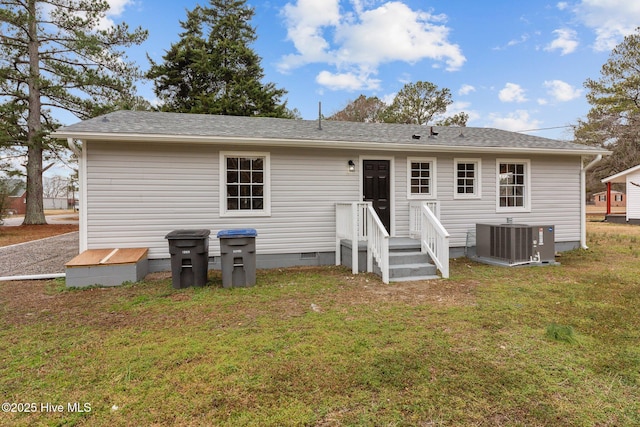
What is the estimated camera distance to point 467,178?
7883 millimetres

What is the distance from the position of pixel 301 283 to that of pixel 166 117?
18.2ft

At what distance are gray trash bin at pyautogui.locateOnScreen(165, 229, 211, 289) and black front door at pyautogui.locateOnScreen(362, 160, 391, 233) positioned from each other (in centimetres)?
377

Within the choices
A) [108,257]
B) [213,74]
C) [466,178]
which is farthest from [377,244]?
[213,74]

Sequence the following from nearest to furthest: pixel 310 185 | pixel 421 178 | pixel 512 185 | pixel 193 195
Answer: pixel 193 195
pixel 310 185
pixel 421 178
pixel 512 185

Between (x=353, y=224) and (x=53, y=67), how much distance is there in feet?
53.4

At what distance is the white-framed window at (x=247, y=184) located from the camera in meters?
6.71

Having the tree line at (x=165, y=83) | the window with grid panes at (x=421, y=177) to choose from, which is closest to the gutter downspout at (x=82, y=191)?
the window with grid panes at (x=421, y=177)

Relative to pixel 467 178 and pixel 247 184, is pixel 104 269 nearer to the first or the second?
pixel 247 184

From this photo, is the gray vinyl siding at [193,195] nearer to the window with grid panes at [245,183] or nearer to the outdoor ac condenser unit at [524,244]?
the window with grid panes at [245,183]

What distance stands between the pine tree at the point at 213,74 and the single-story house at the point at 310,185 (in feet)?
38.0

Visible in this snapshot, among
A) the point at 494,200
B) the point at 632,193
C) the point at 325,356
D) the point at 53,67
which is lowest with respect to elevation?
the point at 325,356

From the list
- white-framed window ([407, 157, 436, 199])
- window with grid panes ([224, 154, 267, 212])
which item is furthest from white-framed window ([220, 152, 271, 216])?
white-framed window ([407, 157, 436, 199])

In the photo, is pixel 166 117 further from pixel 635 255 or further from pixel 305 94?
pixel 305 94

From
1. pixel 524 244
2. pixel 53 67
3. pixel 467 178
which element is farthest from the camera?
pixel 53 67
